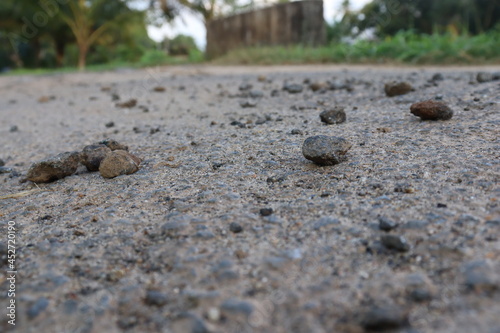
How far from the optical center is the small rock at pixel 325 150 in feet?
5.51

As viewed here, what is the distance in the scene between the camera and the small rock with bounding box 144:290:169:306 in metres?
1.01

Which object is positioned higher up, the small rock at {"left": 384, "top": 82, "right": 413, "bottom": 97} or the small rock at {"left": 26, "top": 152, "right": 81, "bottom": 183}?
the small rock at {"left": 384, "top": 82, "right": 413, "bottom": 97}

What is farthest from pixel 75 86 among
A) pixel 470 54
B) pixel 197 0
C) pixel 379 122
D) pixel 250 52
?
pixel 197 0

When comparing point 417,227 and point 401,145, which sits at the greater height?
point 401,145

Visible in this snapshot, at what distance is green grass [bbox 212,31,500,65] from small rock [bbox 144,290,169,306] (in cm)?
565

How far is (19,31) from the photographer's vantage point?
666 inches

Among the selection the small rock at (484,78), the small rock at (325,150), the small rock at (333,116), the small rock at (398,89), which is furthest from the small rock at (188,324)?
the small rock at (484,78)

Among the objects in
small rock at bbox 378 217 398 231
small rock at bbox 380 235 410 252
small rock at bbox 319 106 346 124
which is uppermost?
small rock at bbox 319 106 346 124

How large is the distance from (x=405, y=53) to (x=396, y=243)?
224 inches

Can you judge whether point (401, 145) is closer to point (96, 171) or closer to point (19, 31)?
point (96, 171)

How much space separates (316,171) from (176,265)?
2.48ft

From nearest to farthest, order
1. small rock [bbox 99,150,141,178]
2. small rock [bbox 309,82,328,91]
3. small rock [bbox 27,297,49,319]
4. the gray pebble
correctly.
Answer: small rock [bbox 27,297,49,319] → the gray pebble → small rock [bbox 99,150,141,178] → small rock [bbox 309,82,328,91]

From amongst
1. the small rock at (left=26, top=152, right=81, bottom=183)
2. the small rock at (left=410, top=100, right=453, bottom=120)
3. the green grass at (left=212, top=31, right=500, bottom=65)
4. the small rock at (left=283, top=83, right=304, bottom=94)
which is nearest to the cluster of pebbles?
the small rock at (left=26, top=152, right=81, bottom=183)

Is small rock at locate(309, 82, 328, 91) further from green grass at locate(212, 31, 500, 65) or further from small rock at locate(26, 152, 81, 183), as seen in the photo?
green grass at locate(212, 31, 500, 65)
